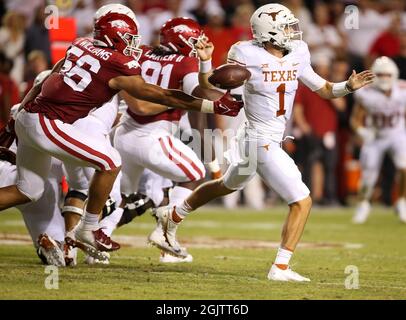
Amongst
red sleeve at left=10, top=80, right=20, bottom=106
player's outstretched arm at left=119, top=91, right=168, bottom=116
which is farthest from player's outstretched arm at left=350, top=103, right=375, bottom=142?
player's outstretched arm at left=119, top=91, right=168, bottom=116

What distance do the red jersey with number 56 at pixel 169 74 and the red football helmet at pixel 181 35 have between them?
0.22 ft

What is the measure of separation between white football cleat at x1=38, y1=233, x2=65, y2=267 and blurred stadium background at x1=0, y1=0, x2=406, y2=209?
584 centimetres

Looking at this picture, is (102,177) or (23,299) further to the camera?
(102,177)

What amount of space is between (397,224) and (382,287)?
544 cm

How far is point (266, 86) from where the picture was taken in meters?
6.57

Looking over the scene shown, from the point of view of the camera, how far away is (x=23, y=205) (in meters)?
7.20

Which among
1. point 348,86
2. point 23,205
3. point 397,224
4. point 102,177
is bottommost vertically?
point 397,224

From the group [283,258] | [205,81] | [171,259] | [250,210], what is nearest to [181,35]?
[205,81]

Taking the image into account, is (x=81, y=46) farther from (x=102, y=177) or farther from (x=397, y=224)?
(x=397, y=224)

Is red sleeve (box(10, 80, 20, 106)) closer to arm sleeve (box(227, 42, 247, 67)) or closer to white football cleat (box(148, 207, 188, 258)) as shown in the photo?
white football cleat (box(148, 207, 188, 258))
